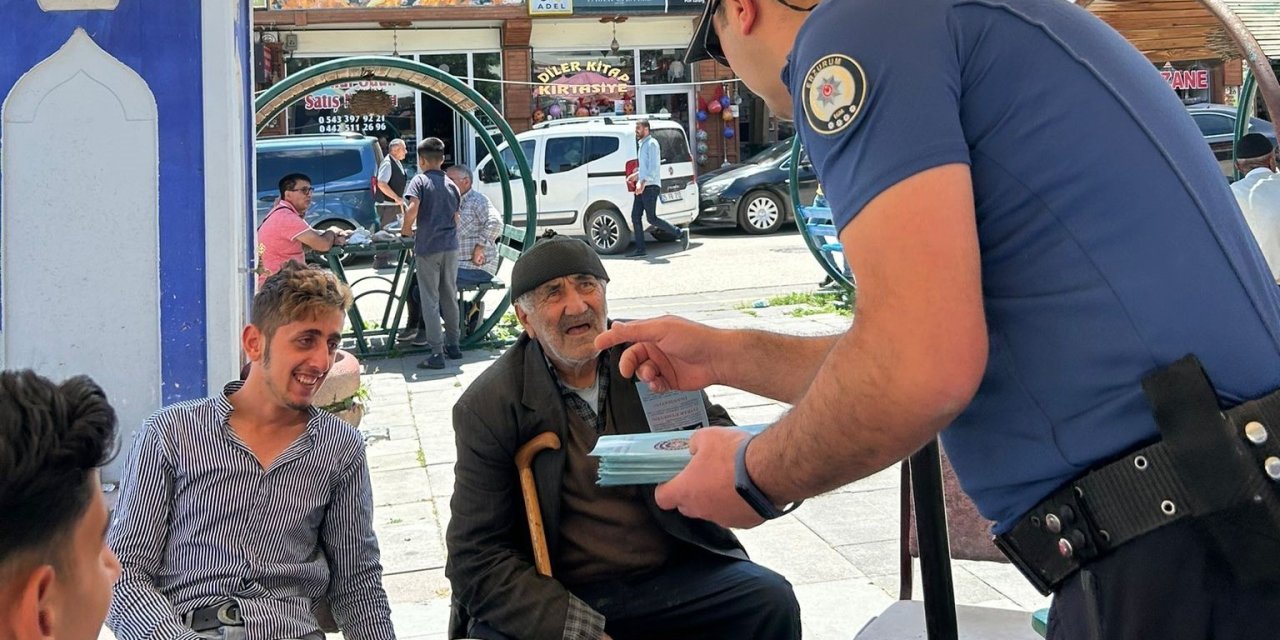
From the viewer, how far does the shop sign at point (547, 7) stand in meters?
21.9

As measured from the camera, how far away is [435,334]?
9.81 m

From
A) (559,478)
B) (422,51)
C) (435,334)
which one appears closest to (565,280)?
(559,478)

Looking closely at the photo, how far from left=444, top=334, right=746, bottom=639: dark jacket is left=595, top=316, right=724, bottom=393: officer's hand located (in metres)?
0.84

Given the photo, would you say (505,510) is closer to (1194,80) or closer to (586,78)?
(586,78)

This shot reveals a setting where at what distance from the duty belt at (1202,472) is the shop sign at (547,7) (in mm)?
21341

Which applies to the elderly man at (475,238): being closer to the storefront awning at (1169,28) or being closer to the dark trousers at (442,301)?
the dark trousers at (442,301)

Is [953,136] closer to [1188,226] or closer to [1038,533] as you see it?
[1188,226]

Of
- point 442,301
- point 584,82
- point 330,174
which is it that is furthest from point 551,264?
point 584,82

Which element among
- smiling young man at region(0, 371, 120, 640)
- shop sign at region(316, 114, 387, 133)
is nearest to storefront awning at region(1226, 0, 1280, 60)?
smiling young man at region(0, 371, 120, 640)

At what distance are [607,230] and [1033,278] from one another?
51.2ft

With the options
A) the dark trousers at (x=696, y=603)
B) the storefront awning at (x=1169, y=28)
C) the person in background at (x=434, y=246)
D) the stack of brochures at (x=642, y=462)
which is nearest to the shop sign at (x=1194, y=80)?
the person in background at (x=434, y=246)

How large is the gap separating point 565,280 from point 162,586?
1266mm

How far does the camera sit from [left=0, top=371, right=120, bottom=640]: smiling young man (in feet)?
4.16

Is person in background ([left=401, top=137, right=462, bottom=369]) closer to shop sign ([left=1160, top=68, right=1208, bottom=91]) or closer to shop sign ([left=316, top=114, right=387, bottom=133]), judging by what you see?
shop sign ([left=316, top=114, right=387, bottom=133])
